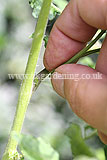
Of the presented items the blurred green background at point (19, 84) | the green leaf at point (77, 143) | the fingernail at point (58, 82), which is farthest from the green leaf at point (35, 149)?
the blurred green background at point (19, 84)

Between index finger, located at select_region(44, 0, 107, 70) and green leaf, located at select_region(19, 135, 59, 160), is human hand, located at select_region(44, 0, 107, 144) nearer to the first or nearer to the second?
index finger, located at select_region(44, 0, 107, 70)

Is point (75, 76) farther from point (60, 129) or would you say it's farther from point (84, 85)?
point (60, 129)

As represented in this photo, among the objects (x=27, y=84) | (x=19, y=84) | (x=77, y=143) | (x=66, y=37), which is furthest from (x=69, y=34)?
(x=19, y=84)

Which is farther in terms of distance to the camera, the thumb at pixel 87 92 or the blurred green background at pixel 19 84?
the blurred green background at pixel 19 84

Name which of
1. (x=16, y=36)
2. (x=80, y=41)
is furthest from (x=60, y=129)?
(x=80, y=41)

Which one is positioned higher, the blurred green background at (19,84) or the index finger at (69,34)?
the index finger at (69,34)

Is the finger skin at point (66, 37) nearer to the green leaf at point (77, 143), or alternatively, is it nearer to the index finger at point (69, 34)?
the index finger at point (69, 34)

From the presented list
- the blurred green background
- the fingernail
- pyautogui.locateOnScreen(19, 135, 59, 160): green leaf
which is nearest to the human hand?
the fingernail
